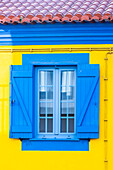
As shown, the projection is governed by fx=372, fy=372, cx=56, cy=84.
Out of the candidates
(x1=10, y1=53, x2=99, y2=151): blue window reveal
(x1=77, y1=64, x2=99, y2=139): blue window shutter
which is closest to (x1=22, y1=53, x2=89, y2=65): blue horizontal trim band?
(x1=10, y1=53, x2=99, y2=151): blue window reveal

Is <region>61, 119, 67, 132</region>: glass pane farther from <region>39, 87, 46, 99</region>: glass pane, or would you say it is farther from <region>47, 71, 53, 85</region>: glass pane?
<region>47, 71, 53, 85</region>: glass pane

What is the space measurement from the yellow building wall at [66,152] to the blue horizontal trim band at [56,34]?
13 cm

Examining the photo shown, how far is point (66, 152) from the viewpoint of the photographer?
7.63 meters

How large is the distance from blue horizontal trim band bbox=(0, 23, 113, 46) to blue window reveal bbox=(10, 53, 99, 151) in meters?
0.31

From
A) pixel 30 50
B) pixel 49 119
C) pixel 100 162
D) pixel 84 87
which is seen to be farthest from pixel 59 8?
pixel 100 162

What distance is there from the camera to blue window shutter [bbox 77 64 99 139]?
24.7ft

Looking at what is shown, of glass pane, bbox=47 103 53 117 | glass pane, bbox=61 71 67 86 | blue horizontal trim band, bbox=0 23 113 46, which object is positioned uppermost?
blue horizontal trim band, bbox=0 23 113 46

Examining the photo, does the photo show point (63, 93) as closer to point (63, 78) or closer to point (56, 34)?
point (63, 78)

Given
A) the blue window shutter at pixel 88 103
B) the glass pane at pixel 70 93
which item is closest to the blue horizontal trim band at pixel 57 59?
the blue window shutter at pixel 88 103

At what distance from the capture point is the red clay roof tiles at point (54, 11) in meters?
7.28

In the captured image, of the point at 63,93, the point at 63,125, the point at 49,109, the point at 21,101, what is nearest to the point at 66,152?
the point at 63,125

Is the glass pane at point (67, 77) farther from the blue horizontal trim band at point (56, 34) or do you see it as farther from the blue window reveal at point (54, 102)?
the blue horizontal trim band at point (56, 34)

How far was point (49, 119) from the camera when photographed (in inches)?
306

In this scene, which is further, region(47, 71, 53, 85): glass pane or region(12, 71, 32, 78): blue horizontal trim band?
region(47, 71, 53, 85): glass pane
